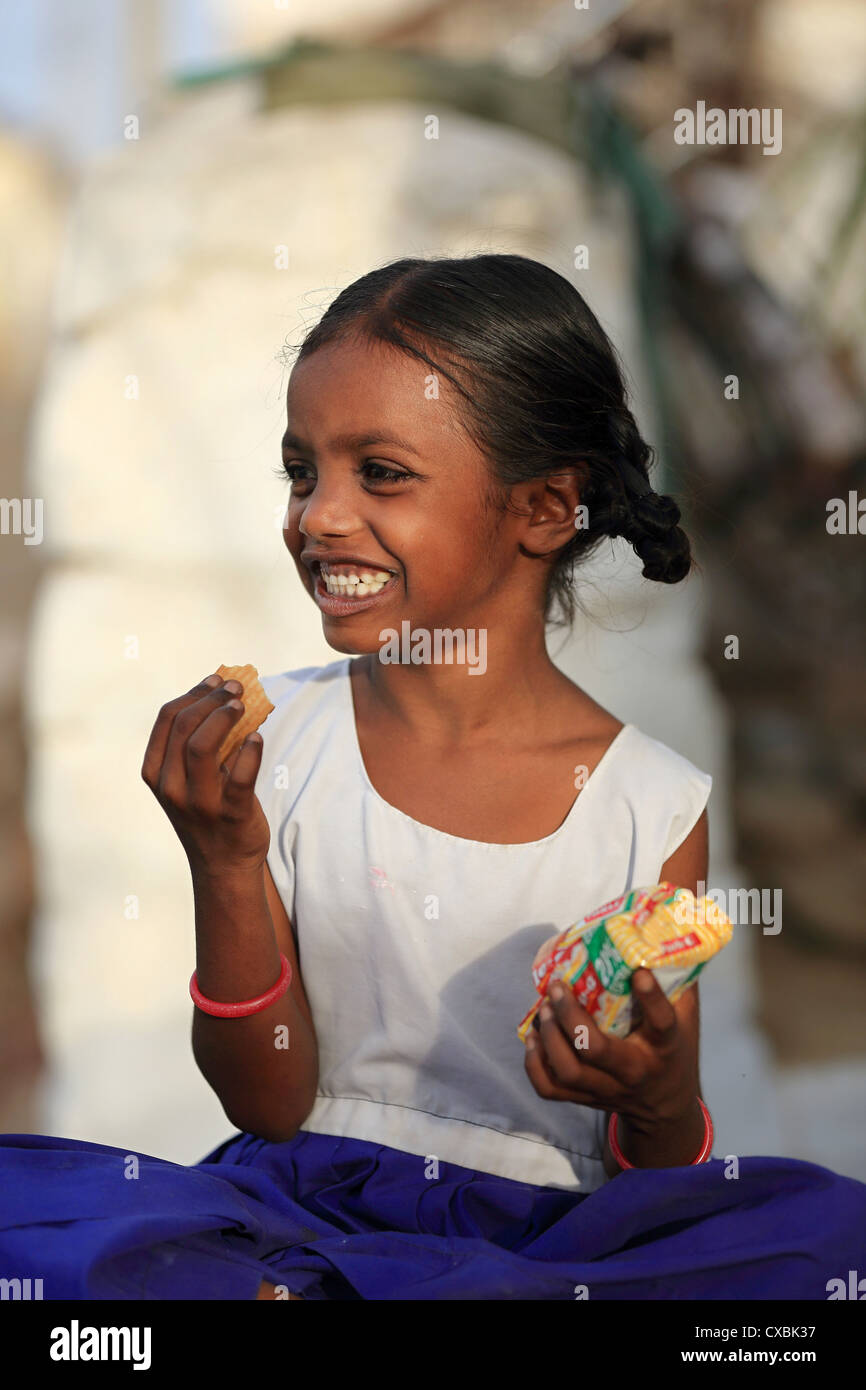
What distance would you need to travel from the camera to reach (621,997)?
3.41 feet

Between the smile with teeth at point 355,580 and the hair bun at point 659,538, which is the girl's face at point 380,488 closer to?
the smile with teeth at point 355,580

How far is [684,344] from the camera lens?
10.9 feet

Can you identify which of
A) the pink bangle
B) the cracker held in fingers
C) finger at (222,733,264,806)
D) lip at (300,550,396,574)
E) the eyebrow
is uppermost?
the eyebrow

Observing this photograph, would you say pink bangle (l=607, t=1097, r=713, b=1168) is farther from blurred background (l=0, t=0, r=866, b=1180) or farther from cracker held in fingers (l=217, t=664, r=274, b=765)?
blurred background (l=0, t=0, r=866, b=1180)

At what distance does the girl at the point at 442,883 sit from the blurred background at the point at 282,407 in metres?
1.21

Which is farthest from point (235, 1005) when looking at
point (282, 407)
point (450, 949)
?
point (282, 407)

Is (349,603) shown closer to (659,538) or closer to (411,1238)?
(659,538)

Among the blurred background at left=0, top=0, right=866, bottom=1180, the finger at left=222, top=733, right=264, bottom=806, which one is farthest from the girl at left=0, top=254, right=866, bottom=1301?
the blurred background at left=0, top=0, right=866, bottom=1180

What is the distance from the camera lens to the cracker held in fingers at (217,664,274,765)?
3.66ft

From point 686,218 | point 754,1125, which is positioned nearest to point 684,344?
point 686,218

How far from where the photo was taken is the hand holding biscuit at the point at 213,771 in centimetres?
109

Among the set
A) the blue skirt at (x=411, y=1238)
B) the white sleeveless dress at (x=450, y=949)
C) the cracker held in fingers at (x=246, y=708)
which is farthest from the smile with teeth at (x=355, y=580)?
the blue skirt at (x=411, y=1238)

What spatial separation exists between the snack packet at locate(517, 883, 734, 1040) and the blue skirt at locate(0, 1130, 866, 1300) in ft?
0.52

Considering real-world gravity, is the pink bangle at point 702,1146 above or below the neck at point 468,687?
below
